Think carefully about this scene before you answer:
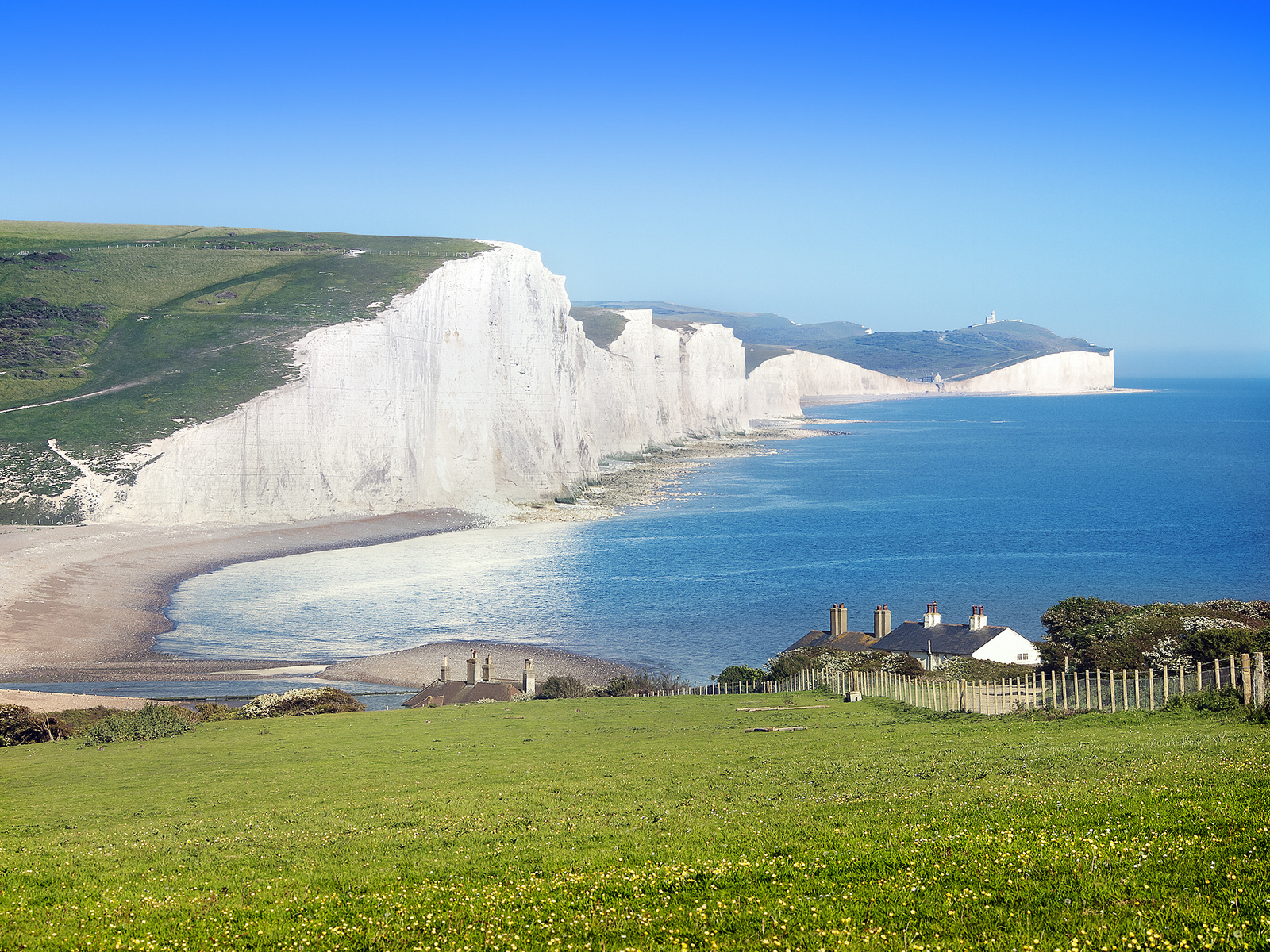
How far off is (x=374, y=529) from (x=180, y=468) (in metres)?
15.8

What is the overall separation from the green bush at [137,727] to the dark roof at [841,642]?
22.4 meters

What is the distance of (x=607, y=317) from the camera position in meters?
174

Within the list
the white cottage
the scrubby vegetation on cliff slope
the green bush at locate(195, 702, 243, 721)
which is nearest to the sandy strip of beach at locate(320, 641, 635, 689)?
the green bush at locate(195, 702, 243, 721)

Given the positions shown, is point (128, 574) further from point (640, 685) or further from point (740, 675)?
point (740, 675)

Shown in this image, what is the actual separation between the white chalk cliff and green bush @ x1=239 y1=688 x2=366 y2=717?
48.0 metres

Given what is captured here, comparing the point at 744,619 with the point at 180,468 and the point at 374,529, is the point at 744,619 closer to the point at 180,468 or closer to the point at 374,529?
the point at 374,529

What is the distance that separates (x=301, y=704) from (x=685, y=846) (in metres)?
24.8

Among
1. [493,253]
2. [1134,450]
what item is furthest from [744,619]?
[1134,450]

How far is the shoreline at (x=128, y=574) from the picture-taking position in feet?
146

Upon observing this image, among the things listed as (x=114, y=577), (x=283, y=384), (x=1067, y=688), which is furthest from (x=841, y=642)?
(x=283, y=384)

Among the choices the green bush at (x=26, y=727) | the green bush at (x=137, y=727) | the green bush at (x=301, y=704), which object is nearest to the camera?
the green bush at (x=137, y=727)

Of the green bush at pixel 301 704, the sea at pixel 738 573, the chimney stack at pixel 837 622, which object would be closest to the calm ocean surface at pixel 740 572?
the sea at pixel 738 573

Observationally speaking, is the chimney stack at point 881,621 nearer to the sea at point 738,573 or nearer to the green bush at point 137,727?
the sea at point 738,573

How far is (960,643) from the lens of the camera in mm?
35562
